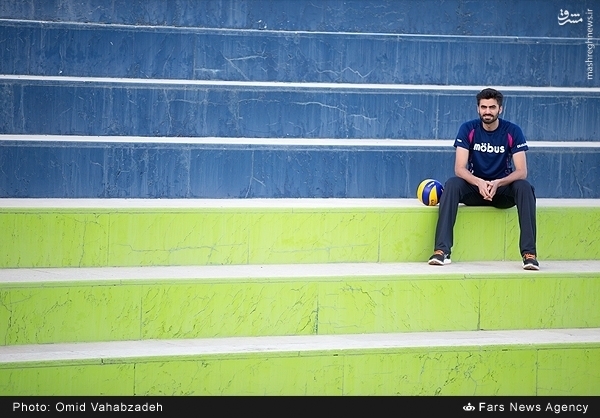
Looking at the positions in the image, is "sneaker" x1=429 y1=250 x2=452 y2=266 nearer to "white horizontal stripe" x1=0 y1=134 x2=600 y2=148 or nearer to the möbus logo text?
the möbus logo text

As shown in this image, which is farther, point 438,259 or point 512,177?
point 512,177

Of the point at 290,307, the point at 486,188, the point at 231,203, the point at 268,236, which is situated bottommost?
the point at 290,307

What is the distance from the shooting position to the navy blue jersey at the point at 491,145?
6492mm

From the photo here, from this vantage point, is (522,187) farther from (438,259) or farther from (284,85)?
(284,85)

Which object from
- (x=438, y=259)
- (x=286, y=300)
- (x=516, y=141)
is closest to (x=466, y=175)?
(x=516, y=141)

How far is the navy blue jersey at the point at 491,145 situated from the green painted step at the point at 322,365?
44.3 inches

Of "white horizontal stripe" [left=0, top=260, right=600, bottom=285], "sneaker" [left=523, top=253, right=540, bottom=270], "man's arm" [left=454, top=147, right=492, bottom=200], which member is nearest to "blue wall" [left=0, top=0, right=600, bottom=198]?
"man's arm" [left=454, top=147, right=492, bottom=200]

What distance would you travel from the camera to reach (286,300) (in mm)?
5547

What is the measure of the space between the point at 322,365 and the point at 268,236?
106 cm

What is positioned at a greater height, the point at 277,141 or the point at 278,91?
the point at 278,91

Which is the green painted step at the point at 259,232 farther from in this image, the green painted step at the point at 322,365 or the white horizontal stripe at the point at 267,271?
the green painted step at the point at 322,365

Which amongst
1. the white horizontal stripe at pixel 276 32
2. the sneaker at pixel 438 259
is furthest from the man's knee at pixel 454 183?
the white horizontal stripe at pixel 276 32

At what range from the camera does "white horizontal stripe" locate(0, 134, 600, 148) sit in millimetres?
6723
